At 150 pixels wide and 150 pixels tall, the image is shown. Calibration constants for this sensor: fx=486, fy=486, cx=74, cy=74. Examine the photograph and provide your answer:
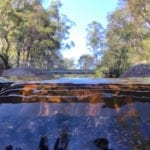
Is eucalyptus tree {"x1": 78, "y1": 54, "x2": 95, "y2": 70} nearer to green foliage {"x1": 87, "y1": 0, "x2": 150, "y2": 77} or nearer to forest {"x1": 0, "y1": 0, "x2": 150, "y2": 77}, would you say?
forest {"x1": 0, "y1": 0, "x2": 150, "y2": 77}

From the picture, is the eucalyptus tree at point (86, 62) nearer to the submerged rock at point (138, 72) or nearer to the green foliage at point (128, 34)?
the green foliage at point (128, 34)

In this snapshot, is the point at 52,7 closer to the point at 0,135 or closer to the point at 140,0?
the point at 140,0

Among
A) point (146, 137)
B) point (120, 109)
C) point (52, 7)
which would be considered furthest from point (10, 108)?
point (52, 7)

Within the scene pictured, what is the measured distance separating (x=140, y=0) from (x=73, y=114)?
1943 inches

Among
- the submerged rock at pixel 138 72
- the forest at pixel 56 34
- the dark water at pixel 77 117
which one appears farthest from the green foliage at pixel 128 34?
the dark water at pixel 77 117

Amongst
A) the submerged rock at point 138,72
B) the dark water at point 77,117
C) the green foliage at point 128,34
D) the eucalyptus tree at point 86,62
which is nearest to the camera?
the dark water at point 77,117

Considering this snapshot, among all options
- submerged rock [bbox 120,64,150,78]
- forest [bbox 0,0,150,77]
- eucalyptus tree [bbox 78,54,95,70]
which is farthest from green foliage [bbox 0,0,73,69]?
submerged rock [bbox 120,64,150,78]

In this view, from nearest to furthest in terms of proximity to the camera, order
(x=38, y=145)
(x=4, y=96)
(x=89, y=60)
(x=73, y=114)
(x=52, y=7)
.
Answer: (x=38, y=145)
(x=73, y=114)
(x=4, y=96)
(x=52, y=7)
(x=89, y=60)

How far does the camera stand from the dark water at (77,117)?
9.18 ft

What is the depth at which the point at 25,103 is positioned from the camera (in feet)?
10.4

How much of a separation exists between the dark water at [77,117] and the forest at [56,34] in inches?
1665

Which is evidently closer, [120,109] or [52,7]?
[120,109]

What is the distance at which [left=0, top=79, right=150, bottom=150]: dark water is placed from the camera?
2.80 meters

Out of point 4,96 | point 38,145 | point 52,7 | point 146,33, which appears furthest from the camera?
point 52,7
